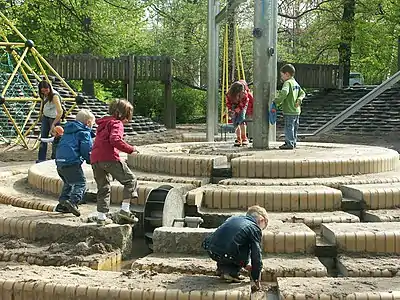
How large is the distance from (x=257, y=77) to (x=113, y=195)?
3334 mm

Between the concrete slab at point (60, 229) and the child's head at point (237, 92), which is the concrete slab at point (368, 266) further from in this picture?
the child's head at point (237, 92)

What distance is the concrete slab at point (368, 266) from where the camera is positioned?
6020 millimetres

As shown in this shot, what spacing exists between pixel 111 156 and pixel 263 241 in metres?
1.76

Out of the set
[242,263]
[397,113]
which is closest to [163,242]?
[242,263]

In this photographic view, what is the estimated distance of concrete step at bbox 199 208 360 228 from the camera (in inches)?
298

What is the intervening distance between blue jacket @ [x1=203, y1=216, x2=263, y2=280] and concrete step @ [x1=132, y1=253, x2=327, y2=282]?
1.11 ft

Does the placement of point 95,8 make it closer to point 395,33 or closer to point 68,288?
point 395,33

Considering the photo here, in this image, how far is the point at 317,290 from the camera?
5.31 m

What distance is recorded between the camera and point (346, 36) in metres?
30.2

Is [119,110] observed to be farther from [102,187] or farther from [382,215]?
[382,215]

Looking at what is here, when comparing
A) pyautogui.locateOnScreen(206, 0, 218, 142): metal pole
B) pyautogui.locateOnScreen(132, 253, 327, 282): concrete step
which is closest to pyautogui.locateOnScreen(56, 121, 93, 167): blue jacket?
pyautogui.locateOnScreen(132, 253, 327, 282): concrete step

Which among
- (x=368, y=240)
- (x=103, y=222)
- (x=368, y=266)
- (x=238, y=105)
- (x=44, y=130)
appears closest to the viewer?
(x=368, y=266)

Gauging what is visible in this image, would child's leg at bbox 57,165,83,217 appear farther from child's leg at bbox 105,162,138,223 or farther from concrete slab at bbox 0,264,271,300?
concrete slab at bbox 0,264,271,300

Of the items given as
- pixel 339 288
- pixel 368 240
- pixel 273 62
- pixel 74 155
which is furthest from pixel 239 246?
pixel 273 62
